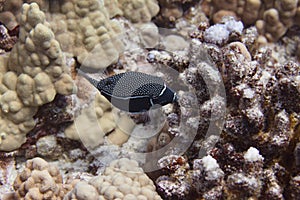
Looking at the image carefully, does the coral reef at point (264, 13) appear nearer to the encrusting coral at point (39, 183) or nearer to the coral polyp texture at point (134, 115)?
the coral polyp texture at point (134, 115)

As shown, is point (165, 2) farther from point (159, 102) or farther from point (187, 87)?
point (159, 102)

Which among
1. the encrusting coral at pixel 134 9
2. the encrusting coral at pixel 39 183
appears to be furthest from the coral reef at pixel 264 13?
the encrusting coral at pixel 39 183

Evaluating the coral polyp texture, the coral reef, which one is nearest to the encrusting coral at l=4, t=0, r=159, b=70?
the coral polyp texture

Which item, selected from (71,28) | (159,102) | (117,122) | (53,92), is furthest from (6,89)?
(159,102)

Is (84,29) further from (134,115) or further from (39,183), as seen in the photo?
(39,183)

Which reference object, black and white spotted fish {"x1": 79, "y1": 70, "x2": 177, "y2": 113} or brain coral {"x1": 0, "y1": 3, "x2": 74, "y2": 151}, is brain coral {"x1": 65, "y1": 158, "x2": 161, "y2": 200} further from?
brain coral {"x1": 0, "y1": 3, "x2": 74, "y2": 151}
